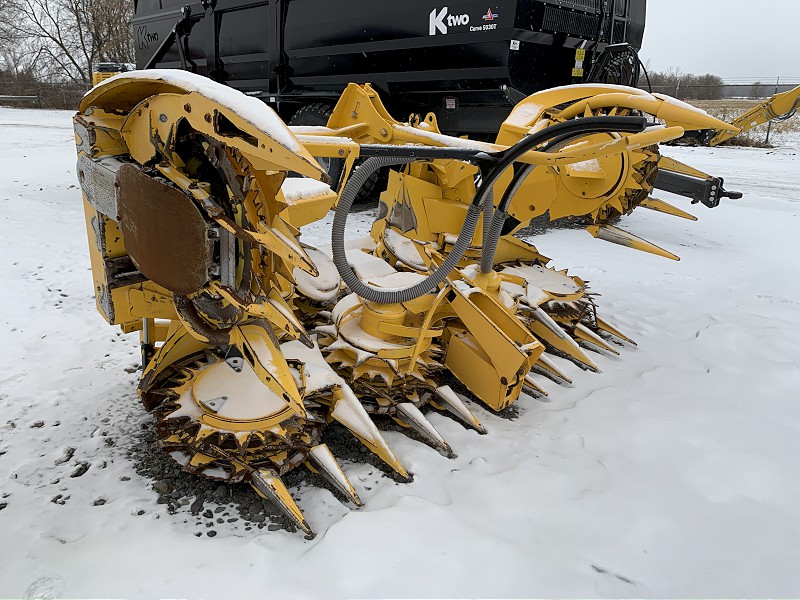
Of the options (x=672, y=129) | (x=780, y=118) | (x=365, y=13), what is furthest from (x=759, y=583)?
(x=780, y=118)

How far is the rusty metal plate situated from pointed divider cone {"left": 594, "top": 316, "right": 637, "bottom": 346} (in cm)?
291

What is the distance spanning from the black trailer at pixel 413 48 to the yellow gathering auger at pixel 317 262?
6.02 feet

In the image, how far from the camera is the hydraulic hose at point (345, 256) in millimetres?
2547

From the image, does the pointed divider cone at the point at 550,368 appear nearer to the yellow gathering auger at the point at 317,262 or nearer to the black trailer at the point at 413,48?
the yellow gathering auger at the point at 317,262

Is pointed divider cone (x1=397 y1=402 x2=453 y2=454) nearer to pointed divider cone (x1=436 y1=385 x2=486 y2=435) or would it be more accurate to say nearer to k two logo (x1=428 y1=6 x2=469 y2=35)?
pointed divider cone (x1=436 y1=385 x2=486 y2=435)

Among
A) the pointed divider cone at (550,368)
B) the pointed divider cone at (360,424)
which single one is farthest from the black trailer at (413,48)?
the pointed divider cone at (360,424)

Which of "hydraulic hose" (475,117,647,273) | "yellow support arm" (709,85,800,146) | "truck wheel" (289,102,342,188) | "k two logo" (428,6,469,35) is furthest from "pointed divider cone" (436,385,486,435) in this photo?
"yellow support arm" (709,85,800,146)

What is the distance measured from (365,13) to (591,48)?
223cm

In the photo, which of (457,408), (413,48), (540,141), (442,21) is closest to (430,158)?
(540,141)

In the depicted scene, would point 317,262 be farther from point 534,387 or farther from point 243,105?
point 243,105

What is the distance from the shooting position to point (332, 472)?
2.14 meters

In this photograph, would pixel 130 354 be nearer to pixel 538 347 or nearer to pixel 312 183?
pixel 312 183

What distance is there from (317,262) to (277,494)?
62.7 inches

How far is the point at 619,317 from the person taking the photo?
423 cm
